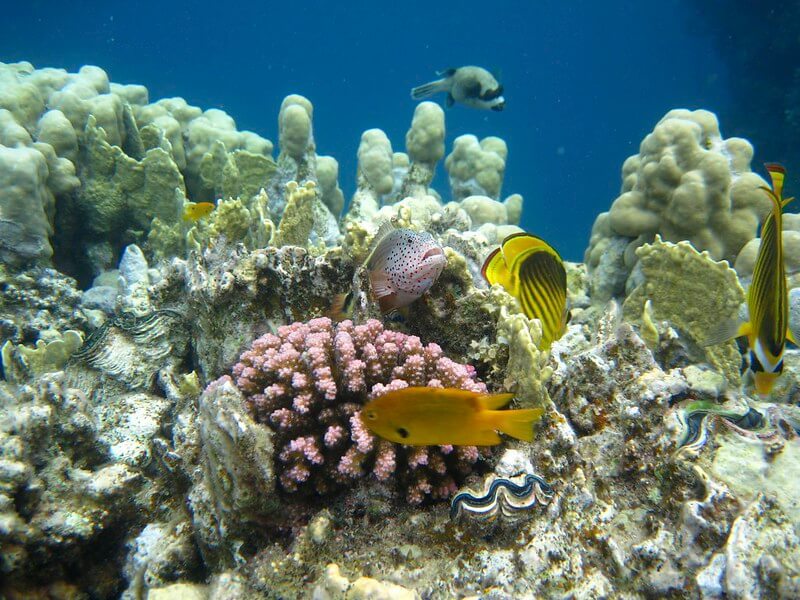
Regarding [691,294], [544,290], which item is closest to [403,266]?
[544,290]

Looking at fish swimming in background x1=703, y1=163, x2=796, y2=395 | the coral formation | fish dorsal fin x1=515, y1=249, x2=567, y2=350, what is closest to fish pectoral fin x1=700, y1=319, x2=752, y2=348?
fish swimming in background x1=703, y1=163, x2=796, y2=395

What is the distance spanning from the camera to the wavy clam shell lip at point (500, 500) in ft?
5.47

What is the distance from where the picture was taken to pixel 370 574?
62.4 inches

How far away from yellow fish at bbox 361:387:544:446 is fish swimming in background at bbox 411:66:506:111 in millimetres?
8153

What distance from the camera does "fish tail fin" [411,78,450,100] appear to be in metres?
8.77

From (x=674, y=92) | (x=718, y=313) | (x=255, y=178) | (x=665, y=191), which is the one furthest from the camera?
(x=674, y=92)

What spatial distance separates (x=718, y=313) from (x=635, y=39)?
110318mm

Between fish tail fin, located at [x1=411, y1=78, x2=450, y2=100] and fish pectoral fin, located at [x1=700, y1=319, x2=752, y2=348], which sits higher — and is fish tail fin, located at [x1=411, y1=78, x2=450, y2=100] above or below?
above

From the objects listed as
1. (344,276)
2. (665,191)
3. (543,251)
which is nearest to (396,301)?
(344,276)

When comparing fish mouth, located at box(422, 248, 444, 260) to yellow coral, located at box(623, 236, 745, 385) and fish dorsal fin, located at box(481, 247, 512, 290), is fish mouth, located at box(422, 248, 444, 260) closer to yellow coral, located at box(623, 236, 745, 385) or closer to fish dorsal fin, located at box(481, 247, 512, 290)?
fish dorsal fin, located at box(481, 247, 512, 290)

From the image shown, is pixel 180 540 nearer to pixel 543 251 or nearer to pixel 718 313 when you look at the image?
pixel 543 251

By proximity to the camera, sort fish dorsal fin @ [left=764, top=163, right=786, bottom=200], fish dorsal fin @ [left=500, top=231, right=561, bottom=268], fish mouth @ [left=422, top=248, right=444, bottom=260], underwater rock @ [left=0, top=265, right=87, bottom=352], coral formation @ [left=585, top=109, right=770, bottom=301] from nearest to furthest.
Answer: fish dorsal fin @ [left=764, top=163, right=786, bottom=200] < fish dorsal fin @ [left=500, top=231, right=561, bottom=268] < fish mouth @ [left=422, top=248, right=444, bottom=260] < underwater rock @ [left=0, top=265, right=87, bottom=352] < coral formation @ [left=585, top=109, right=770, bottom=301]

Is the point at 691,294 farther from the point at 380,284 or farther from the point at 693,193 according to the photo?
the point at 380,284

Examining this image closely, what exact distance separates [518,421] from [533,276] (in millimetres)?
1073
